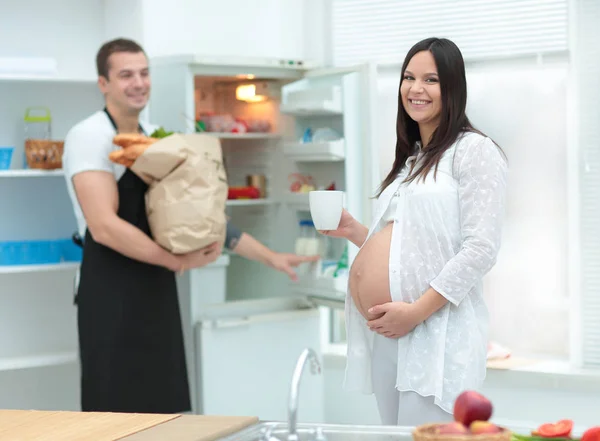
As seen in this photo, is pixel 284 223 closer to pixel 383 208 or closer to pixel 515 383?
pixel 515 383

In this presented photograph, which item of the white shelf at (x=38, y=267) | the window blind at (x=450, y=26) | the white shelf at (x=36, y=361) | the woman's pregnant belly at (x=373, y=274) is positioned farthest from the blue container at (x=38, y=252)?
the woman's pregnant belly at (x=373, y=274)

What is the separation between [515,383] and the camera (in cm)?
395

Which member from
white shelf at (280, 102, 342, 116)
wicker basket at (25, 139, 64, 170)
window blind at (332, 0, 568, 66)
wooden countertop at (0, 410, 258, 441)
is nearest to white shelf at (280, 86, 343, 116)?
white shelf at (280, 102, 342, 116)

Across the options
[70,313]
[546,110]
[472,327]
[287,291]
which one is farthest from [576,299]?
[70,313]

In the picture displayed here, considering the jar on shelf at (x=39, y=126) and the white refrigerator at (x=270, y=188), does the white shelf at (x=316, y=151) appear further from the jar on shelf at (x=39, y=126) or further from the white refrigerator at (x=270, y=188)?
the jar on shelf at (x=39, y=126)

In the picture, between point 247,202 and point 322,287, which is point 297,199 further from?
point 322,287

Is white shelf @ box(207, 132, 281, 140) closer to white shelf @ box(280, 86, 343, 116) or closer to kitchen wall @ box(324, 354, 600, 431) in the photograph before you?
white shelf @ box(280, 86, 343, 116)

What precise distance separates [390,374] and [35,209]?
2169 mm

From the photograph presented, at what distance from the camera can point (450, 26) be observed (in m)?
4.18

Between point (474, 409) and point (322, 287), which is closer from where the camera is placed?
point (474, 409)

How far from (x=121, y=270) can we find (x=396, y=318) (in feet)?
4.51

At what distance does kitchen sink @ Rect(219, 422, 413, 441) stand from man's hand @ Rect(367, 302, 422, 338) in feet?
1.85

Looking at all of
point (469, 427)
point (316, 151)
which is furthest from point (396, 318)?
point (316, 151)

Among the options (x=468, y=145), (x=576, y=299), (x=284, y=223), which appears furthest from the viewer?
(x=284, y=223)
